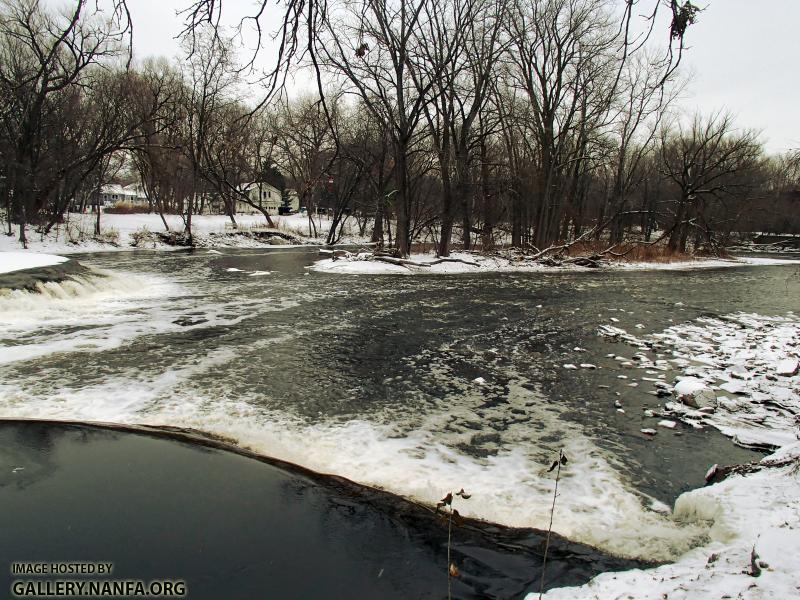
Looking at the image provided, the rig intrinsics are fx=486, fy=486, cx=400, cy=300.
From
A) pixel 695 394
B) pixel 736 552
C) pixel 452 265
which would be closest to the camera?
pixel 736 552

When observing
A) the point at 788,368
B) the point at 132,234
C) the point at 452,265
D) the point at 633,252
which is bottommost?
the point at 788,368

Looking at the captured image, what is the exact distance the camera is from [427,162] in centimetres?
3012

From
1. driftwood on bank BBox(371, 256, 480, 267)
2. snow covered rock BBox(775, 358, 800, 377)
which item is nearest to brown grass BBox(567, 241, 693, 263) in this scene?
driftwood on bank BBox(371, 256, 480, 267)

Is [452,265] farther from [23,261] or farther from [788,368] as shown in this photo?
[788,368]

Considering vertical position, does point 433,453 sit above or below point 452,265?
below

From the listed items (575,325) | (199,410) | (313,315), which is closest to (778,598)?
(199,410)

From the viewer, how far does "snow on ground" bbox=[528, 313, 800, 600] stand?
108 inches

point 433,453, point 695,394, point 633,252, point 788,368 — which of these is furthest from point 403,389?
point 633,252

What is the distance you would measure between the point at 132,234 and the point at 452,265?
965 inches

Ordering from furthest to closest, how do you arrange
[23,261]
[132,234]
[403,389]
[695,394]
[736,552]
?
[132,234] < [23,261] < [403,389] < [695,394] < [736,552]

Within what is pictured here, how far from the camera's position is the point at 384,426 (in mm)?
5734

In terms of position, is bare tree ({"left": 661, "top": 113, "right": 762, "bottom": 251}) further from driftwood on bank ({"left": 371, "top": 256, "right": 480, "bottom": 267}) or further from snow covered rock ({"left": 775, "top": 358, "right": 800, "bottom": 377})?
snow covered rock ({"left": 775, "top": 358, "right": 800, "bottom": 377})

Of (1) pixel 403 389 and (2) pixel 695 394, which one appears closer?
(2) pixel 695 394

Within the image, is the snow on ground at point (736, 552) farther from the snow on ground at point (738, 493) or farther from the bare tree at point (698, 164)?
the bare tree at point (698, 164)
